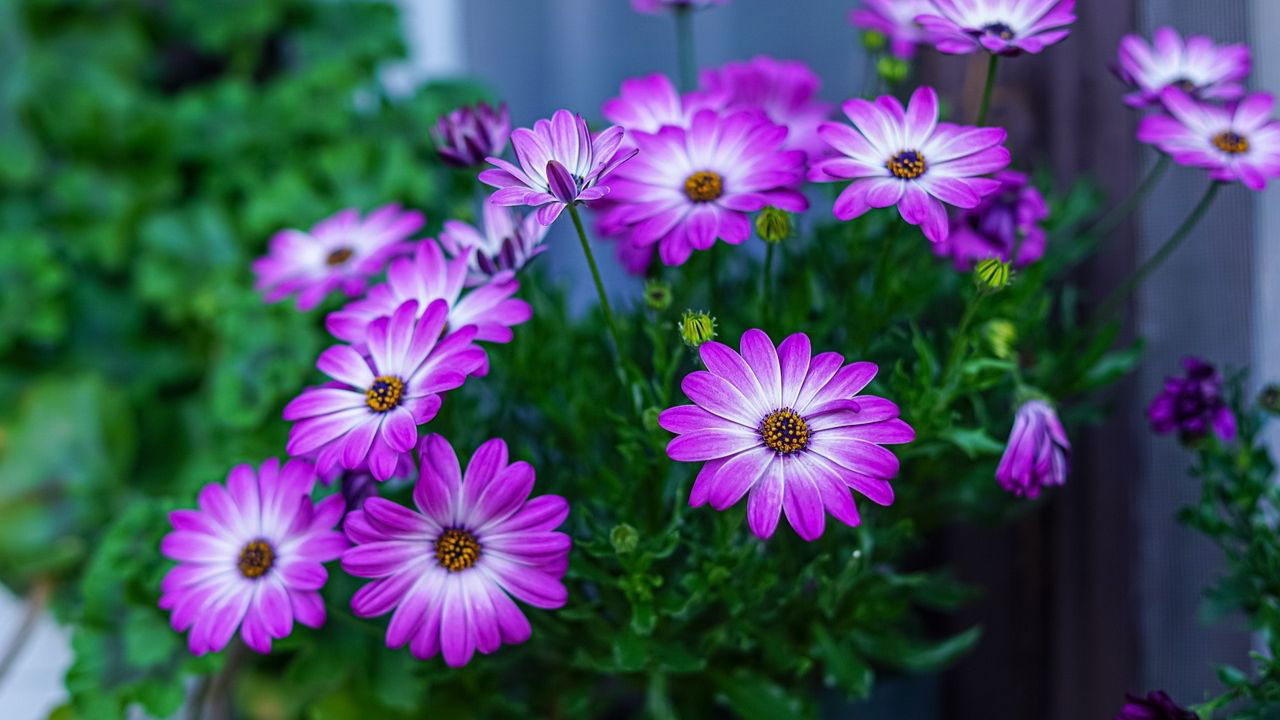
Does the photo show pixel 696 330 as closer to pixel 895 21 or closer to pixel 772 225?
pixel 772 225

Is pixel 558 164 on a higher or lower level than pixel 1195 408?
higher

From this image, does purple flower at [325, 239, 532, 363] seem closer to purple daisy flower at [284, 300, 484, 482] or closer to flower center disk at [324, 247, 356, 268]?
purple daisy flower at [284, 300, 484, 482]

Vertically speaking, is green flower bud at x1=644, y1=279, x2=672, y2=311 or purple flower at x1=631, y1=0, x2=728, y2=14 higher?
purple flower at x1=631, y1=0, x2=728, y2=14

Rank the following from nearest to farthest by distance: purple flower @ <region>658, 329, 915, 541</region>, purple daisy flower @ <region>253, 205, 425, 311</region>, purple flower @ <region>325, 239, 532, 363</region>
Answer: purple flower @ <region>658, 329, 915, 541</region> < purple flower @ <region>325, 239, 532, 363</region> < purple daisy flower @ <region>253, 205, 425, 311</region>

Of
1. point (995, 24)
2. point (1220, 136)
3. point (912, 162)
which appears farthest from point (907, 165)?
point (1220, 136)

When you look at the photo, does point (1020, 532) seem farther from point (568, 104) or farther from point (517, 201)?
point (568, 104)

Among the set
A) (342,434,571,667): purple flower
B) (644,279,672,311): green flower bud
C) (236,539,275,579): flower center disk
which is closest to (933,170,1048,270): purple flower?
(644,279,672,311): green flower bud

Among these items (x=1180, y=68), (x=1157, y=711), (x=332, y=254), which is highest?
(x=1180, y=68)

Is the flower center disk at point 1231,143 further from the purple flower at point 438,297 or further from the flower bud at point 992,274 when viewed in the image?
the purple flower at point 438,297
